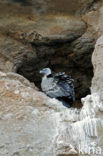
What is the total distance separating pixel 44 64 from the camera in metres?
3.82

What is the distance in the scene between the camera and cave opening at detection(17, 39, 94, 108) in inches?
145

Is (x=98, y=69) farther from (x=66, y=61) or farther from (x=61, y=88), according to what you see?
(x=66, y=61)

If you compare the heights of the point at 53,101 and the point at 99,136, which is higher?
the point at 53,101

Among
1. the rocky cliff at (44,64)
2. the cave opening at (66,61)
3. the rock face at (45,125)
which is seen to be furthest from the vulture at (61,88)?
the cave opening at (66,61)

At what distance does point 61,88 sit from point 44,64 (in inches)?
30.5

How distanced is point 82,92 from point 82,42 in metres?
0.63

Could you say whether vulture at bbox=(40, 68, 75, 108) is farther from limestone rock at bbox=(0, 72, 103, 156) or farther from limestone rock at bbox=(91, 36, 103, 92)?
limestone rock at bbox=(0, 72, 103, 156)

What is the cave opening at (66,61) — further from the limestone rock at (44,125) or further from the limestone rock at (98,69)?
the limestone rock at (44,125)

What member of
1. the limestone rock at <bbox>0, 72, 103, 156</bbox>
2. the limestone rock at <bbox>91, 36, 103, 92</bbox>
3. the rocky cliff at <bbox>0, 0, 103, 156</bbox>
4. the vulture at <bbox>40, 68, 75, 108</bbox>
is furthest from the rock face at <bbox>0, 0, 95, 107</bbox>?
the limestone rock at <bbox>0, 72, 103, 156</bbox>

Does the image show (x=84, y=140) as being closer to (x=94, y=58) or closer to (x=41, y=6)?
(x=94, y=58)

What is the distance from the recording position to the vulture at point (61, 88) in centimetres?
306

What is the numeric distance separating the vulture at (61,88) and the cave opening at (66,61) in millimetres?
491

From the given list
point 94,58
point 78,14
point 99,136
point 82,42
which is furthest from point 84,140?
point 78,14

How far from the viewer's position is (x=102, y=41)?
304 cm
